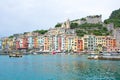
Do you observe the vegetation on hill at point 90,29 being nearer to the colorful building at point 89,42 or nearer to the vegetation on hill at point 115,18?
the vegetation on hill at point 115,18

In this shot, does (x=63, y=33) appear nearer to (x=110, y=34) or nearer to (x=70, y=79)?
(x=110, y=34)

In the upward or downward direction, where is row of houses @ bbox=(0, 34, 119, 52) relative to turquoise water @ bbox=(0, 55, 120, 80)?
upward

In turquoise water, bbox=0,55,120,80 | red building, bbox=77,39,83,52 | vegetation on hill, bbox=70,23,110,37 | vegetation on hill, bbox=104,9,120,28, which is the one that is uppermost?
vegetation on hill, bbox=104,9,120,28

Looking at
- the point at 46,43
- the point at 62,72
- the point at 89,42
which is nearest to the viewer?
the point at 62,72

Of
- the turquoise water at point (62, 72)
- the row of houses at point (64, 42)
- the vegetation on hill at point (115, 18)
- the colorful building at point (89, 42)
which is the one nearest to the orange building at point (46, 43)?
the row of houses at point (64, 42)

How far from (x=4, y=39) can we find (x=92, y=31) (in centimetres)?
5469

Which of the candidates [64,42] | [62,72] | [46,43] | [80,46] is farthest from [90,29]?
[62,72]

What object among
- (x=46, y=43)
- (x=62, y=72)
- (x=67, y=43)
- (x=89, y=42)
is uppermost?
(x=46, y=43)

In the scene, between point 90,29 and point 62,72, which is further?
point 90,29

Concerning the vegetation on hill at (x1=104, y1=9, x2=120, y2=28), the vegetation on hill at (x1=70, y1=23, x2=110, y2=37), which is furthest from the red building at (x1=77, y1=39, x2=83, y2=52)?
the vegetation on hill at (x1=104, y1=9, x2=120, y2=28)

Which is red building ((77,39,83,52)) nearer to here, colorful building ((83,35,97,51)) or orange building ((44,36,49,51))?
colorful building ((83,35,97,51))

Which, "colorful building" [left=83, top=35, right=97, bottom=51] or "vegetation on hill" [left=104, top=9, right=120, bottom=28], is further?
"vegetation on hill" [left=104, top=9, right=120, bottom=28]

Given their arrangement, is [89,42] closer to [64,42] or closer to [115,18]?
[64,42]

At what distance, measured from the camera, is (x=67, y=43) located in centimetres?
15162
